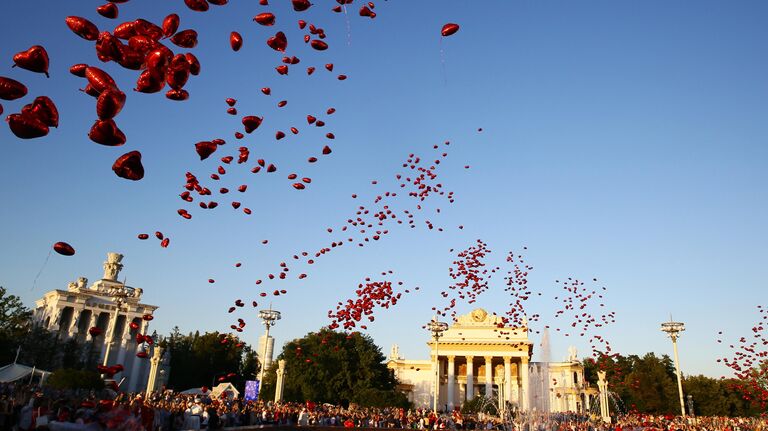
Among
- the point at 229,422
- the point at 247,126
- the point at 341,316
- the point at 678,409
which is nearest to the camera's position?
the point at 247,126

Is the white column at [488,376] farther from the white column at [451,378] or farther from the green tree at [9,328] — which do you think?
the green tree at [9,328]

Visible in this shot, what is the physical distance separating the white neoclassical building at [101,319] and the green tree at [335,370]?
2361cm

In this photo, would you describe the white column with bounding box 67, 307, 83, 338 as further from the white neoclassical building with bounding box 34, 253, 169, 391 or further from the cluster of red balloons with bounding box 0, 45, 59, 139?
the cluster of red balloons with bounding box 0, 45, 59, 139

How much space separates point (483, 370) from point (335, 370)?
28.4m

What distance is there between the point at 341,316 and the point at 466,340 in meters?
59.5

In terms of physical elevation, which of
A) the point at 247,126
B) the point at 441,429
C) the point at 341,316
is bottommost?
the point at 441,429

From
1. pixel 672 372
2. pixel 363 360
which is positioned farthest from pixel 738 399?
pixel 363 360

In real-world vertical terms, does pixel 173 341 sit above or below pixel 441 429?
above

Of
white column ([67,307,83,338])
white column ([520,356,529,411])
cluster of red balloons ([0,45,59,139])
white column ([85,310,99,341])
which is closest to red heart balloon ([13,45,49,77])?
cluster of red balloons ([0,45,59,139])

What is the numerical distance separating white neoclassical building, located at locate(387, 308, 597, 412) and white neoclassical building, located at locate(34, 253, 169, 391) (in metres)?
37.2

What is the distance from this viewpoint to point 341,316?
2264cm

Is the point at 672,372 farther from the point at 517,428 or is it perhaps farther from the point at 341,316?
the point at 341,316

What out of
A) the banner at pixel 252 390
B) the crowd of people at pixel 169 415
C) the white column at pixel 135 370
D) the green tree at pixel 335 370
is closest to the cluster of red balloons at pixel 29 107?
the crowd of people at pixel 169 415

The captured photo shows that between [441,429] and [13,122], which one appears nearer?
[13,122]
